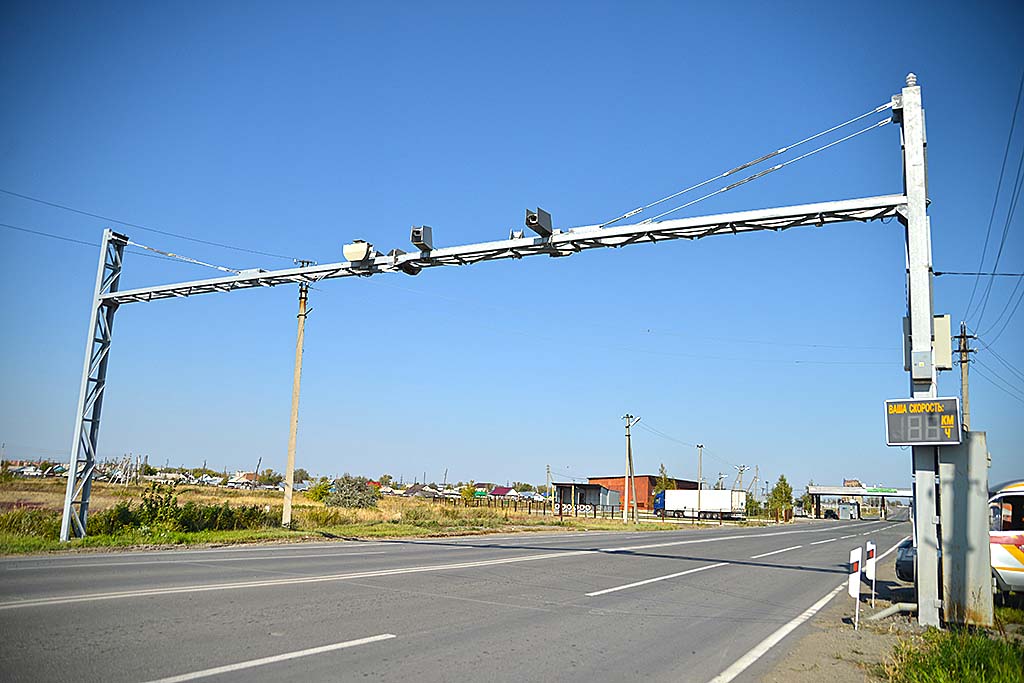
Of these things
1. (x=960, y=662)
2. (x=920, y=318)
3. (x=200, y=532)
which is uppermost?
(x=920, y=318)

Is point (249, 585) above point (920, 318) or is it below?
below

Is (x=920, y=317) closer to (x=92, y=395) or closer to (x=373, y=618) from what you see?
(x=373, y=618)

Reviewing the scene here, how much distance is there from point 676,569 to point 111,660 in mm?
14427

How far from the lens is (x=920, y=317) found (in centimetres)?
1155

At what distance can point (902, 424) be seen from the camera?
1130cm

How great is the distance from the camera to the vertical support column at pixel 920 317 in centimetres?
1087

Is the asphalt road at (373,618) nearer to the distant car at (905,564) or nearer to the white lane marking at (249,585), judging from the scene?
the white lane marking at (249,585)

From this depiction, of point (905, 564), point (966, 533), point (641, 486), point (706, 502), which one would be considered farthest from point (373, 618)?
point (641, 486)

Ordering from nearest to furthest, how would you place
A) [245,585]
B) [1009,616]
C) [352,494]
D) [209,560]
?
[1009,616]
[245,585]
[209,560]
[352,494]

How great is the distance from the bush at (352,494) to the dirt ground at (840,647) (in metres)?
48.2

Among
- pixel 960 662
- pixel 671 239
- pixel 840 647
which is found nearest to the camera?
pixel 960 662

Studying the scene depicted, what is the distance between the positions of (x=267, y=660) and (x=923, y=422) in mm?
9468

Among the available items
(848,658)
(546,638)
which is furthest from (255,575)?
(848,658)

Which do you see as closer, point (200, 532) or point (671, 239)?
point (671, 239)
